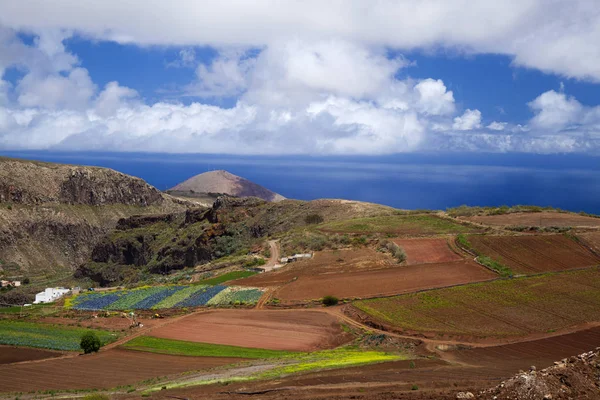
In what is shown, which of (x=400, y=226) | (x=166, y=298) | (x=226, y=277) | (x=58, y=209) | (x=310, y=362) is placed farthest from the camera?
(x=58, y=209)

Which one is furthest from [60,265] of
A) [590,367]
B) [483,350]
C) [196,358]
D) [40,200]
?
[590,367]

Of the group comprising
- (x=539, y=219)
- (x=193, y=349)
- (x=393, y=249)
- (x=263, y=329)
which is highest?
(x=539, y=219)

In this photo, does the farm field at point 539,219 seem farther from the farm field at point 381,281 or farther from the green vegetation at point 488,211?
the farm field at point 381,281

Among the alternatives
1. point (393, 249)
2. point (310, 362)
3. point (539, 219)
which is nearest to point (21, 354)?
point (310, 362)

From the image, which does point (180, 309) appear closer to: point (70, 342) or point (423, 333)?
point (70, 342)

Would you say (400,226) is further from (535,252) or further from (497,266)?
(497,266)

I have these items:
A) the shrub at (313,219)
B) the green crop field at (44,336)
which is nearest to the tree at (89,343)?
the green crop field at (44,336)

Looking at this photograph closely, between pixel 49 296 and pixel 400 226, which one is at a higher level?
pixel 400 226
